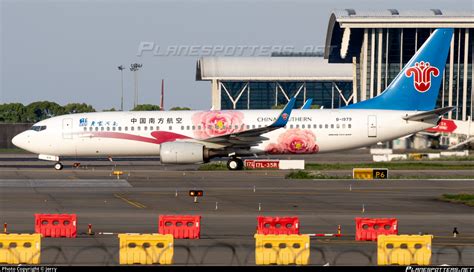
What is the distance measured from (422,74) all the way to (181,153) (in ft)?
59.5

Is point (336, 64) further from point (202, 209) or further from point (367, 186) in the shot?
point (202, 209)

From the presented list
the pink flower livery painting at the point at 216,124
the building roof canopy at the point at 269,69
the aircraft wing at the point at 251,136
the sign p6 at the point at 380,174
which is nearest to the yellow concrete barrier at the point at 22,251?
the sign p6 at the point at 380,174

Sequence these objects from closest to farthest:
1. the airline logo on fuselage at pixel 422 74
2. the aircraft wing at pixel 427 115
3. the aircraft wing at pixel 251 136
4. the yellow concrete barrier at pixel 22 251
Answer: the yellow concrete barrier at pixel 22 251
the aircraft wing at pixel 251 136
the aircraft wing at pixel 427 115
the airline logo on fuselage at pixel 422 74

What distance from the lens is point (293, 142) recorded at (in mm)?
59500

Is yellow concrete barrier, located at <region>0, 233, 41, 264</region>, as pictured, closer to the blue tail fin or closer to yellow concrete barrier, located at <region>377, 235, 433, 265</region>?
yellow concrete barrier, located at <region>377, 235, 433, 265</region>

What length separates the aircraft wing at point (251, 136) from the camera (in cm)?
5621

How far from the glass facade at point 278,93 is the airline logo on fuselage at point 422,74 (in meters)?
84.2

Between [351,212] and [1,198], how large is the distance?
16.0 metres

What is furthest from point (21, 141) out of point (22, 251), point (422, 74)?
point (22, 251)

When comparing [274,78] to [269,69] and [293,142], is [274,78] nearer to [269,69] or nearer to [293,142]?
[269,69]

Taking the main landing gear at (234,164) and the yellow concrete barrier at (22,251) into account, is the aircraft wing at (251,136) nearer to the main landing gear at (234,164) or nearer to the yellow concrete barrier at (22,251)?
the main landing gear at (234,164)

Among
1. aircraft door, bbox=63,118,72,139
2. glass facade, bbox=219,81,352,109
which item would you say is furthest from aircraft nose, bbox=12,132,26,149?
glass facade, bbox=219,81,352,109

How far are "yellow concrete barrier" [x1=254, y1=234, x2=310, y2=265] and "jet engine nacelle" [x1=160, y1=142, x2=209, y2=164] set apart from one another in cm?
3389

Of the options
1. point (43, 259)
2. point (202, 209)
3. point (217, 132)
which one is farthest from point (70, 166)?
point (43, 259)
